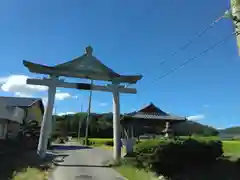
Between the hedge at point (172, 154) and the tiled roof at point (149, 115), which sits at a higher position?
the tiled roof at point (149, 115)

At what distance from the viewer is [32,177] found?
471 inches

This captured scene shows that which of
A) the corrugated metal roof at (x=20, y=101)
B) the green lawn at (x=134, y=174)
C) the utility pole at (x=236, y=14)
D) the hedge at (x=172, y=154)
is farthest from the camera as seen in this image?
the corrugated metal roof at (x=20, y=101)

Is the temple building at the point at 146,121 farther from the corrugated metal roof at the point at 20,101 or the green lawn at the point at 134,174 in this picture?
the corrugated metal roof at the point at 20,101

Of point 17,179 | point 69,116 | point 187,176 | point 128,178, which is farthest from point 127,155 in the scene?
point 69,116

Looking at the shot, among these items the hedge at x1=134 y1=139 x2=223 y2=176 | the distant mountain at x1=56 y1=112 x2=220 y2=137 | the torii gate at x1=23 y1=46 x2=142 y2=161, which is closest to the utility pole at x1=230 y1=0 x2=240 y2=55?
the hedge at x1=134 y1=139 x2=223 y2=176

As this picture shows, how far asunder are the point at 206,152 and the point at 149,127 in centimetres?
1210

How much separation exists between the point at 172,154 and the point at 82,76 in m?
9.37

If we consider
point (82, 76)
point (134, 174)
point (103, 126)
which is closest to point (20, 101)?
point (82, 76)

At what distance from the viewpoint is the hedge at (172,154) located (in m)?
11.8

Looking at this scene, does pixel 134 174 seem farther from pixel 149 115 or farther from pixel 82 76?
pixel 149 115

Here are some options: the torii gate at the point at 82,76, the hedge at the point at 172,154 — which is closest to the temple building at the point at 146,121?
the torii gate at the point at 82,76

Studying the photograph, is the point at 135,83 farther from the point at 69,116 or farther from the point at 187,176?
the point at 69,116

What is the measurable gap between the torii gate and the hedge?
679 centimetres

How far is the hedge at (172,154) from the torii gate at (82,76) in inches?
267
